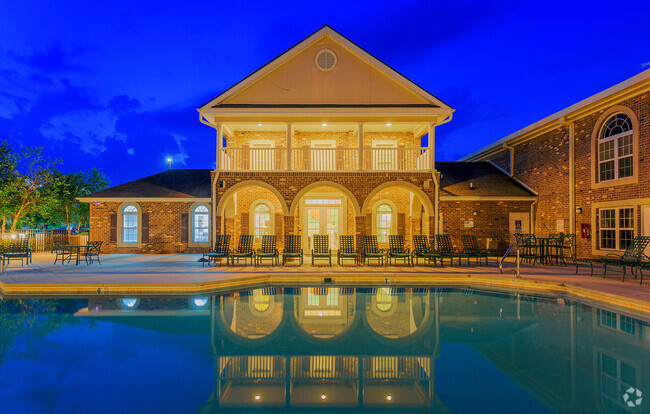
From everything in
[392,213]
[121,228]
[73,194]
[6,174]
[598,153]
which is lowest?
[121,228]

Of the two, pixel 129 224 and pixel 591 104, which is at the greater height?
pixel 591 104

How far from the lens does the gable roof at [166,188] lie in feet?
53.0

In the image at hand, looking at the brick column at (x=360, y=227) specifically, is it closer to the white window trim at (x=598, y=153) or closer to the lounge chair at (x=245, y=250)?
the lounge chair at (x=245, y=250)

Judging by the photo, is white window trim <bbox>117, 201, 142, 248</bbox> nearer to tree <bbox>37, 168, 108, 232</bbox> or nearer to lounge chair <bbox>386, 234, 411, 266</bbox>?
tree <bbox>37, 168, 108, 232</bbox>

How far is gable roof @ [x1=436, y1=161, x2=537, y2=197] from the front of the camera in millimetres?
15430

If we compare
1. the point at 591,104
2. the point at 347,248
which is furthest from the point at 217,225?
the point at 591,104

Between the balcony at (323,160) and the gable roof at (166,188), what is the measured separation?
3.31m

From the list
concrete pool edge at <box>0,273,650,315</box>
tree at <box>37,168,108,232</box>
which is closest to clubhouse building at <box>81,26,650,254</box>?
concrete pool edge at <box>0,273,650,315</box>

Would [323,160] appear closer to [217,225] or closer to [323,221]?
[323,221]

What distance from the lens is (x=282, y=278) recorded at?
10078mm

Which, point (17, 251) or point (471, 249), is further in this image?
point (471, 249)

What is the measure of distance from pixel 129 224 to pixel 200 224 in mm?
3388

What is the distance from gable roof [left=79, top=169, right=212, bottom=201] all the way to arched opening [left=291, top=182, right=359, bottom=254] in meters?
4.80

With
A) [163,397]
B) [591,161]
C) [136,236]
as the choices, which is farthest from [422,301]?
[136,236]
